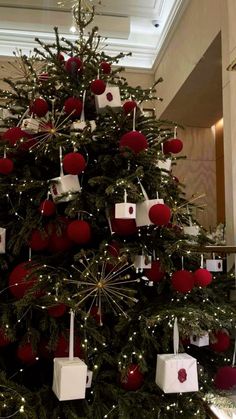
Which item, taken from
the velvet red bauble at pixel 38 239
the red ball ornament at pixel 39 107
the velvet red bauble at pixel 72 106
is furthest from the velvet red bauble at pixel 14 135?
the velvet red bauble at pixel 38 239

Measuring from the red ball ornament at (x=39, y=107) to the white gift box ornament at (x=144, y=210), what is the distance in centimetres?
59

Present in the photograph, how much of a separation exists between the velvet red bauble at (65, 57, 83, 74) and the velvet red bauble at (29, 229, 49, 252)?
0.80 metres

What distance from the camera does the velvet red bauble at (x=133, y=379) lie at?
1.53 m

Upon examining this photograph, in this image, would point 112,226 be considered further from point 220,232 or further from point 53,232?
point 220,232

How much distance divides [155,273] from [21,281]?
0.56 meters

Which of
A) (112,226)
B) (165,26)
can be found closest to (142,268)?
(112,226)

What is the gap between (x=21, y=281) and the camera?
160cm

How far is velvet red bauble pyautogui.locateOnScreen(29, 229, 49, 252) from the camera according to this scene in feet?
5.40

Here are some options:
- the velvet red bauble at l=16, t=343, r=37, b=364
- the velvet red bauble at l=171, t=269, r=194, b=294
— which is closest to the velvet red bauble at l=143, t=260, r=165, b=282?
the velvet red bauble at l=171, t=269, r=194, b=294

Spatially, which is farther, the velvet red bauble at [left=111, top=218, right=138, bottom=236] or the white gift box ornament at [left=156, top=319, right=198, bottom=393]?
the velvet red bauble at [left=111, top=218, right=138, bottom=236]

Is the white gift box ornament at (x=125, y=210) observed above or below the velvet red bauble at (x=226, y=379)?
above

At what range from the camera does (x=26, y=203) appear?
1.78m

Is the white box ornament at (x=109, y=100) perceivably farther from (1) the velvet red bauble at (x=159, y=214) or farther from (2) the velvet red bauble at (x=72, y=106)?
(1) the velvet red bauble at (x=159, y=214)

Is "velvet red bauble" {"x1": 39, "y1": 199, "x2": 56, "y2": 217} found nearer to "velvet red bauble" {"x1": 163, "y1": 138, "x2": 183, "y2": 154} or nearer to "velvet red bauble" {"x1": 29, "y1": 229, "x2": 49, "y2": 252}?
"velvet red bauble" {"x1": 29, "y1": 229, "x2": 49, "y2": 252}
